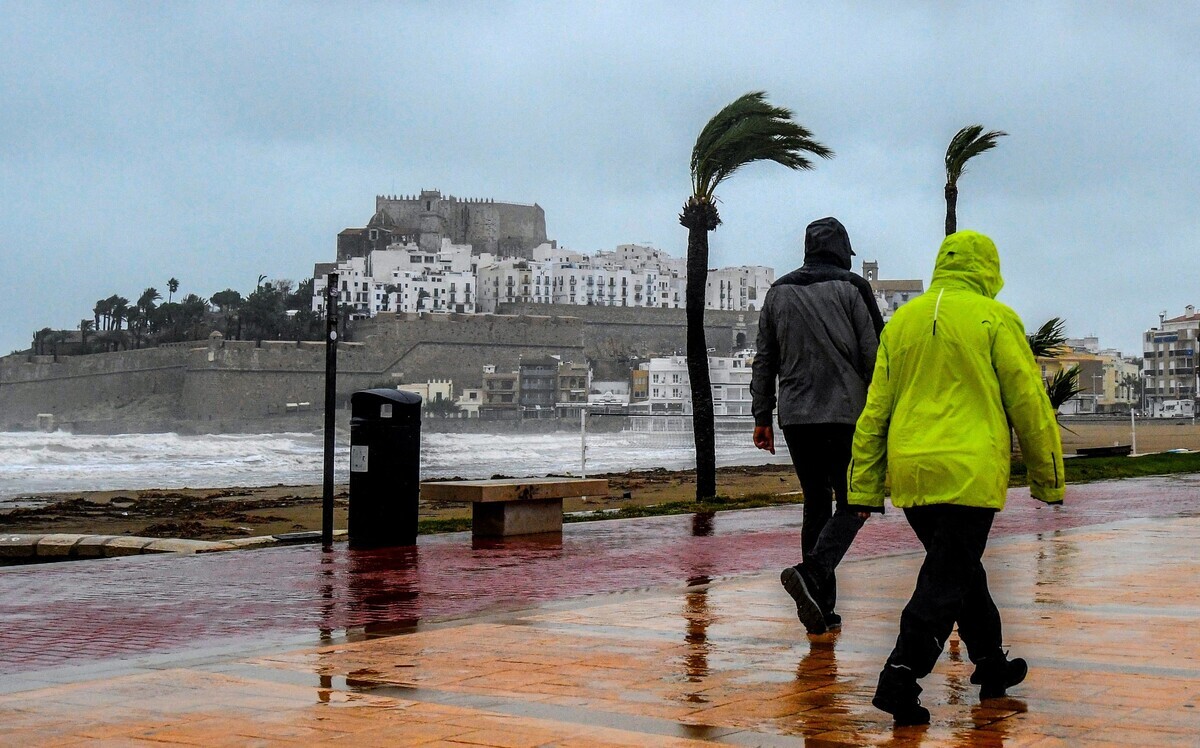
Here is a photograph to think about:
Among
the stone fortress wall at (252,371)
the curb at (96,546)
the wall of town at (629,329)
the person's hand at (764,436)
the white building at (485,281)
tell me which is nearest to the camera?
the person's hand at (764,436)

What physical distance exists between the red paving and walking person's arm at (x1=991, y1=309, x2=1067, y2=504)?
2.76 m

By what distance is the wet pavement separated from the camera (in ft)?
11.3

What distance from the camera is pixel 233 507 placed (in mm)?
18266

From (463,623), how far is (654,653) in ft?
3.56

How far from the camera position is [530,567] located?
25.3 feet

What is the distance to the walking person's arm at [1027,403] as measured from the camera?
3.52 meters

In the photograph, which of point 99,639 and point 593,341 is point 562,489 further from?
point 593,341

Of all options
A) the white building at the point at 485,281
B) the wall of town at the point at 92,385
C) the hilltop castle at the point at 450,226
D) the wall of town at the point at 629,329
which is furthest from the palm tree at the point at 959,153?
the hilltop castle at the point at 450,226

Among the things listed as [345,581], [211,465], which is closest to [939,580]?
[345,581]

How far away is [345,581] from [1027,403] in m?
4.40

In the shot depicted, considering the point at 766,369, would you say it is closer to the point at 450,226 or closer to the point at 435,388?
the point at 435,388

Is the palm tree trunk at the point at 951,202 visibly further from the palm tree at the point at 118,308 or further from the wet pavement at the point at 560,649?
the palm tree at the point at 118,308

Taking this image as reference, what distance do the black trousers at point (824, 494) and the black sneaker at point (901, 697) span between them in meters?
1.39

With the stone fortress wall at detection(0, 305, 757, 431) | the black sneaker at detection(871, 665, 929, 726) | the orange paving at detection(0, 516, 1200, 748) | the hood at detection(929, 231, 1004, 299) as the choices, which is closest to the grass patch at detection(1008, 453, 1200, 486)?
the orange paving at detection(0, 516, 1200, 748)
